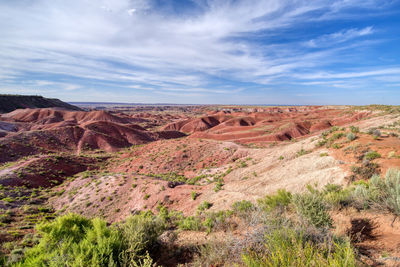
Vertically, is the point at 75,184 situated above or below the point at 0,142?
below

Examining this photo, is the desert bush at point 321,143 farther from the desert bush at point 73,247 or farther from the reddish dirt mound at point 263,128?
the reddish dirt mound at point 263,128

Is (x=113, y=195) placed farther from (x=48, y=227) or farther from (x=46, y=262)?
(x=46, y=262)

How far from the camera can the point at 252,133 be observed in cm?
4784

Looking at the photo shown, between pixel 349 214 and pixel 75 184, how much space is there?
22459mm

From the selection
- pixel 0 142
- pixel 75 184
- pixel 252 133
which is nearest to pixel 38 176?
pixel 75 184

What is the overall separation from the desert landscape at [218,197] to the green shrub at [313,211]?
23 millimetres

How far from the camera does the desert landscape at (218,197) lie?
3656mm

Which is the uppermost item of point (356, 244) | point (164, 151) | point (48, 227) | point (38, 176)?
point (356, 244)

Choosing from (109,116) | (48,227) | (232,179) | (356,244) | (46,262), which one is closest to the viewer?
(46,262)

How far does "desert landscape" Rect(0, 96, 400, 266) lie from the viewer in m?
3.66

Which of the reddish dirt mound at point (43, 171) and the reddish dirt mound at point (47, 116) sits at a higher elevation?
the reddish dirt mound at point (47, 116)

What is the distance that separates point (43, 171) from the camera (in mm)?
22703

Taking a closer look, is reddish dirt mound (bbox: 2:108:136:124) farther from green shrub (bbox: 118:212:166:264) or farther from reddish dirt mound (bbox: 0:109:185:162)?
green shrub (bbox: 118:212:166:264)

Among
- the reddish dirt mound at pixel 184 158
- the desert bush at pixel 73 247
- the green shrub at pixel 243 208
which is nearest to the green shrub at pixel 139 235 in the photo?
the desert bush at pixel 73 247
